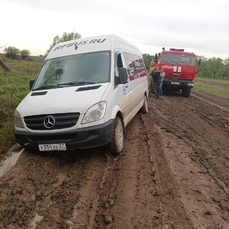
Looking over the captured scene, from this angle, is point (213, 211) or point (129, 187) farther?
point (129, 187)

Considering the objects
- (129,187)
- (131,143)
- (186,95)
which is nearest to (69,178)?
(129,187)

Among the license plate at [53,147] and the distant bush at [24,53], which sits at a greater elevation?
the distant bush at [24,53]

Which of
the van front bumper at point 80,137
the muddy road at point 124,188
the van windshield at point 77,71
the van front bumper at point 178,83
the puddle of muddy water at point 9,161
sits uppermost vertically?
the van windshield at point 77,71

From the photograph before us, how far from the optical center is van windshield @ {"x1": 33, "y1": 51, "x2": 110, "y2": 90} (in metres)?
4.33

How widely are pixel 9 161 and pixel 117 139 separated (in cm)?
208

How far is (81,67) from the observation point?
14.9ft

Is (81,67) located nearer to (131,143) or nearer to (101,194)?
(131,143)

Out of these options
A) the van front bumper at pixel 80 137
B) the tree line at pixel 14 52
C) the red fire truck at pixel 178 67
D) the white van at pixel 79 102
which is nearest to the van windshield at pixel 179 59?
the red fire truck at pixel 178 67

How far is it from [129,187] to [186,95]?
11.1 meters

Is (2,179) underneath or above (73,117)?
underneath

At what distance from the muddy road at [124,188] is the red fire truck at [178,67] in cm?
810

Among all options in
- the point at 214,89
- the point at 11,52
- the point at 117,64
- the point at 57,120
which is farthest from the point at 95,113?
the point at 11,52

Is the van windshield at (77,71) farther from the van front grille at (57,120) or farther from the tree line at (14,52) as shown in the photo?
the tree line at (14,52)

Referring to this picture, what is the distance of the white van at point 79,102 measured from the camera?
11.8 feet
